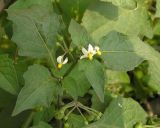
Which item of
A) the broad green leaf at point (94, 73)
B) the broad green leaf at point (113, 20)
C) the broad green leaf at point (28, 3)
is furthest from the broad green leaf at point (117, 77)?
the broad green leaf at point (94, 73)

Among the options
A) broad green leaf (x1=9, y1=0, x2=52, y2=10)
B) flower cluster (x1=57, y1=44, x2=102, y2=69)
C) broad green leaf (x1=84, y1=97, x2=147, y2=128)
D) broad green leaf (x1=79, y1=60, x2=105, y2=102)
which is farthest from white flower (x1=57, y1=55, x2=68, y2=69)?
broad green leaf (x1=9, y1=0, x2=52, y2=10)

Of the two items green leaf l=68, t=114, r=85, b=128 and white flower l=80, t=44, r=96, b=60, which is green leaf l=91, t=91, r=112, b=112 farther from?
white flower l=80, t=44, r=96, b=60

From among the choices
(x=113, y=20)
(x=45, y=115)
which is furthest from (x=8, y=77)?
(x=113, y=20)

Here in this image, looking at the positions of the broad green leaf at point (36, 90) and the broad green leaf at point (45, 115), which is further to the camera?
the broad green leaf at point (45, 115)

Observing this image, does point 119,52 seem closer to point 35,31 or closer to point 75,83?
point 75,83

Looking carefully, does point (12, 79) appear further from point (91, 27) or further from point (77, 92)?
point (91, 27)

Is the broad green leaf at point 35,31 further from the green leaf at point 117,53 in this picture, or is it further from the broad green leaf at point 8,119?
the broad green leaf at point 8,119
